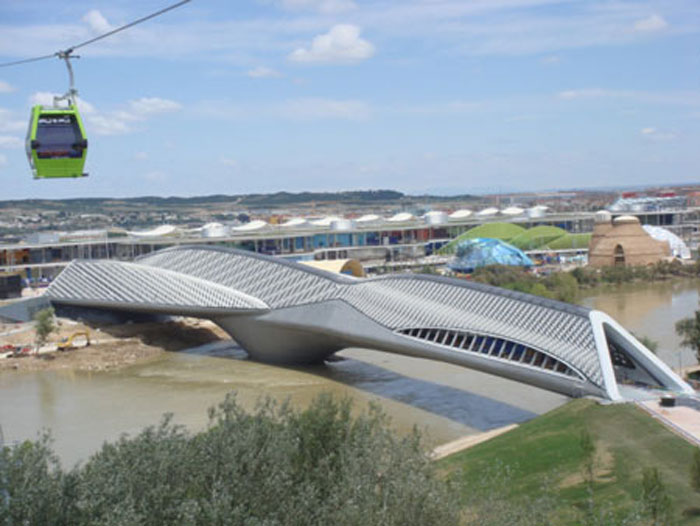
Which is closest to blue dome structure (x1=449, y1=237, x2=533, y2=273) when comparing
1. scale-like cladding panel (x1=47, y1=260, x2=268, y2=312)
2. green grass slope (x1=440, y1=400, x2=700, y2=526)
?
scale-like cladding panel (x1=47, y1=260, x2=268, y2=312)

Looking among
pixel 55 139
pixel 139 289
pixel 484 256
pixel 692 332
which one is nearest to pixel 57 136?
pixel 55 139

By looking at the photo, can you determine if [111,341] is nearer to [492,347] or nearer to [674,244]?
[492,347]

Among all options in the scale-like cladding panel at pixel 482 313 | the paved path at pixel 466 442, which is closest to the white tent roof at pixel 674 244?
the scale-like cladding panel at pixel 482 313

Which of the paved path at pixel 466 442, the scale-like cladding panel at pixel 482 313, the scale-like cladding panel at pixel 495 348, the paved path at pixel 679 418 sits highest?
the scale-like cladding panel at pixel 482 313

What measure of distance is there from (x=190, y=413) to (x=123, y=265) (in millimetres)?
15612

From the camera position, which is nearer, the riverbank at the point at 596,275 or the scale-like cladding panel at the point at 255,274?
the scale-like cladding panel at the point at 255,274

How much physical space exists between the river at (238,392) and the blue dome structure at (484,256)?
2508 centimetres

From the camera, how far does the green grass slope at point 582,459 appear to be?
14023 mm

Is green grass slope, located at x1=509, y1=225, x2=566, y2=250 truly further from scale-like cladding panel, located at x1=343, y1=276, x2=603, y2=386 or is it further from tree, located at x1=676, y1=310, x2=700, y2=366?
scale-like cladding panel, located at x1=343, y1=276, x2=603, y2=386

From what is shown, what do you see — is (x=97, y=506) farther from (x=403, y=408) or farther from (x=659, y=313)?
(x=659, y=313)

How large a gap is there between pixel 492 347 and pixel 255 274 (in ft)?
47.8

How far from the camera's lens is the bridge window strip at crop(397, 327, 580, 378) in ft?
70.7

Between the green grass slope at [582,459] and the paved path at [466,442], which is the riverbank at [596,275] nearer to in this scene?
the paved path at [466,442]

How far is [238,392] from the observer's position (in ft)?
80.8
